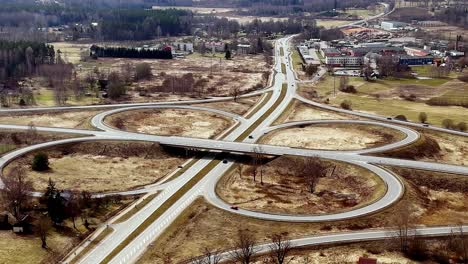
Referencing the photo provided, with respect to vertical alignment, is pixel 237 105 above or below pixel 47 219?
above

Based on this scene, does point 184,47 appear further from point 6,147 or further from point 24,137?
point 6,147

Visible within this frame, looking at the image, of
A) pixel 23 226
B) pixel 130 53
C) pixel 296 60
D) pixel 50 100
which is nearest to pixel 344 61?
pixel 296 60

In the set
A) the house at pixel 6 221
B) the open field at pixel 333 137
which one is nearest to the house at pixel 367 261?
the open field at pixel 333 137

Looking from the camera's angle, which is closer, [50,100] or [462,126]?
[462,126]

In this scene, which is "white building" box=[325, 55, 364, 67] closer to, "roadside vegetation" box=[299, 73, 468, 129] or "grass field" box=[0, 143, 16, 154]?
"roadside vegetation" box=[299, 73, 468, 129]

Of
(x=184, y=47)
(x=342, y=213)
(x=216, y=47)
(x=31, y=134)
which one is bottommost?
(x=342, y=213)

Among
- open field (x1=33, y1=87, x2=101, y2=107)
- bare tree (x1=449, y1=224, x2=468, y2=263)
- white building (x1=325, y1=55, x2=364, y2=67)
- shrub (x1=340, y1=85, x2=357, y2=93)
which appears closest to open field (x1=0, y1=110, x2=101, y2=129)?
open field (x1=33, y1=87, x2=101, y2=107)

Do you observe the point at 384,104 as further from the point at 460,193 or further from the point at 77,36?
the point at 77,36

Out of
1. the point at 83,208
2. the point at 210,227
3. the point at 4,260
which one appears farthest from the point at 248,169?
the point at 4,260
